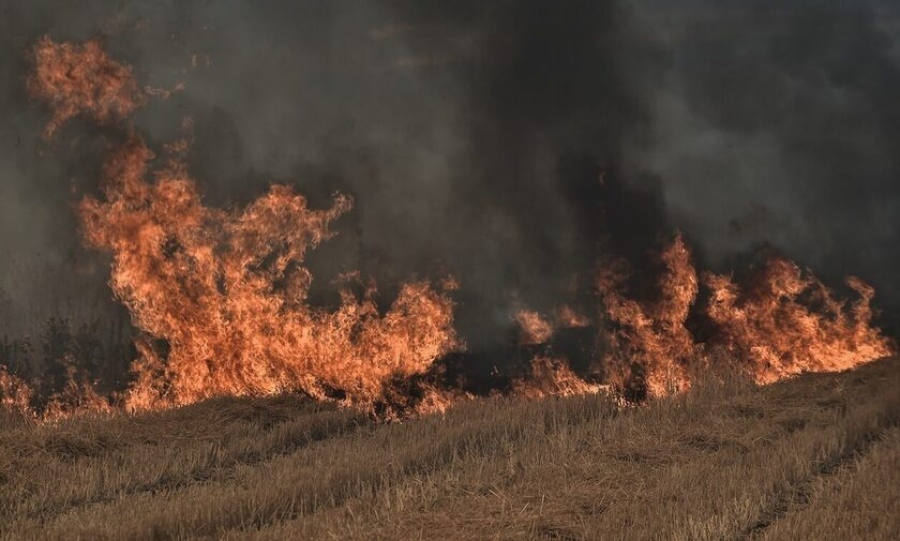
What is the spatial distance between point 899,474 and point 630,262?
479 inches

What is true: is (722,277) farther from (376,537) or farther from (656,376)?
(376,537)

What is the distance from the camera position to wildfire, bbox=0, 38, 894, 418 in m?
16.9

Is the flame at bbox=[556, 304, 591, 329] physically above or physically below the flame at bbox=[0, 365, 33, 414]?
above

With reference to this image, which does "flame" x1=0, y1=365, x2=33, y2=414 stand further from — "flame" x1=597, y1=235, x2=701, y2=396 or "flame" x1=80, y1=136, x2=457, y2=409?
"flame" x1=597, y1=235, x2=701, y2=396

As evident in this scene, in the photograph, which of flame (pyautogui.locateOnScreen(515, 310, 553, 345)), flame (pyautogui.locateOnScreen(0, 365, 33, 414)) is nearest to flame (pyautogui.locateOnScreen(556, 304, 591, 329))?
flame (pyautogui.locateOnScreen(515, 310, 553, 345))

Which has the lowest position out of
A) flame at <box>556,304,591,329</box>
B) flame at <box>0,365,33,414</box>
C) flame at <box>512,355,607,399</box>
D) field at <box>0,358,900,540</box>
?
field at <box>0,358,900,540</box>

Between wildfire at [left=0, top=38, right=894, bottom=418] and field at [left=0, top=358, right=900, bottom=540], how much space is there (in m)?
1.91

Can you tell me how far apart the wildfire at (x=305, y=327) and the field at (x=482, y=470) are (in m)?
1.91

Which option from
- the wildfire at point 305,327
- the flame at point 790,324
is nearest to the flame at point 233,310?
the wildfire at point 305,327

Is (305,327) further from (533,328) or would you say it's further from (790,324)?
(790,324)

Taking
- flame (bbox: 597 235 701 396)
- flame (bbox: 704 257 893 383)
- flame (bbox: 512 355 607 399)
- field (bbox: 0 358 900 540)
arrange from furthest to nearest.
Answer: flame (bbox: 704 257 893 383) → flame (bbox: 597 235 701 396) → flame (bbox: 512 355 607 399) → field (bbox: 0 358 900 540)

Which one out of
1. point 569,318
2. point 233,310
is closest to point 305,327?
point 233,310

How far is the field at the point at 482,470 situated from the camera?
26.7 ft

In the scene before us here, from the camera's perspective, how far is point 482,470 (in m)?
10.3
